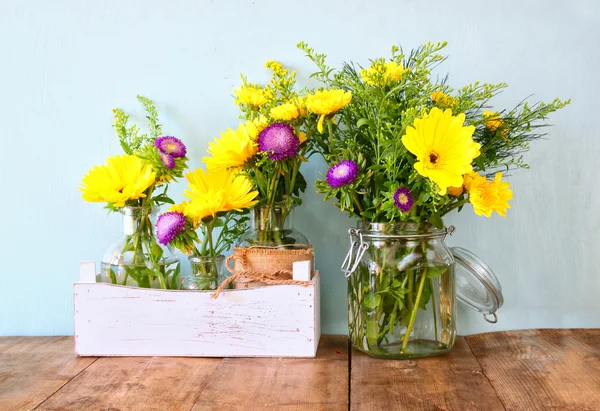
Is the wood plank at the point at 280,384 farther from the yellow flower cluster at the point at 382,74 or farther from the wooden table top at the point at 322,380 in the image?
the yellow flower cluster at the point at 382,74

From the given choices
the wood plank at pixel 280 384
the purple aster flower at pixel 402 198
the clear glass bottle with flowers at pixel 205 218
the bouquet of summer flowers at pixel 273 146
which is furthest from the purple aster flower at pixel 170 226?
the purple aster flower at pixel 402 198

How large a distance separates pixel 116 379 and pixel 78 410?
121mm

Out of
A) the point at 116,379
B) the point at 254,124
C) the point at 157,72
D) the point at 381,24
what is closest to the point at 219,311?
the point at 116,379

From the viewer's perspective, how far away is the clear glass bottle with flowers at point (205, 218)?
1.00 meters

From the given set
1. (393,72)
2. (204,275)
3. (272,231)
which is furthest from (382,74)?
(204,275)

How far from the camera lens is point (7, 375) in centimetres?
96

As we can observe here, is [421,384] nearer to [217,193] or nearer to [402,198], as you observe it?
[402,198]

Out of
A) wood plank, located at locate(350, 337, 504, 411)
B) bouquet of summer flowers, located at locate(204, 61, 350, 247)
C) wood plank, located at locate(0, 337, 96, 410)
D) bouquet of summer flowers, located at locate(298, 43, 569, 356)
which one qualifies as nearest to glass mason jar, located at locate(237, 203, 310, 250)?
bouquet of summer flowers, located at locate(204, 61, 350, 247)

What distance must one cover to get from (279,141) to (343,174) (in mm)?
112

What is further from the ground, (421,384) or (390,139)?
(390,139)

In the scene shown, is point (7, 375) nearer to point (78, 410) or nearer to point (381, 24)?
point (78, 410)

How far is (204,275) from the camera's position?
1.05 meters

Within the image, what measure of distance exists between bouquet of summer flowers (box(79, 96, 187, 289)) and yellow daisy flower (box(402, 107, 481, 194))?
0.39 meters

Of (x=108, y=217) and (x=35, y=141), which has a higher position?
(x=35, y=141)
